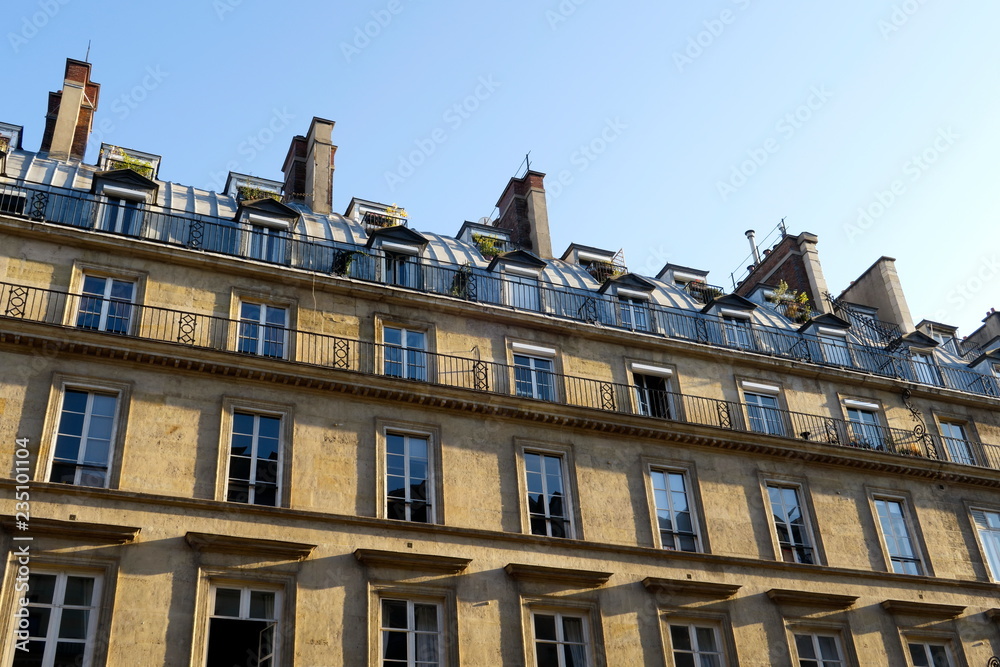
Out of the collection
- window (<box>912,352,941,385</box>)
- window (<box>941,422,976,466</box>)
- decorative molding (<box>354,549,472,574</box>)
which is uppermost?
window (<box>912,352,941,385</box>)

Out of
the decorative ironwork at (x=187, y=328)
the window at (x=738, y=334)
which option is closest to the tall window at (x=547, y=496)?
the window at (x=738, y=334)

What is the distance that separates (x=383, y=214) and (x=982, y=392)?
707 inches

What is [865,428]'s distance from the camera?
87.5 feet

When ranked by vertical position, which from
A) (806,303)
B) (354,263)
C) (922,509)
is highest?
(806,303)

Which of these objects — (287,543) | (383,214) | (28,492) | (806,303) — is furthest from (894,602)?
(28,492)

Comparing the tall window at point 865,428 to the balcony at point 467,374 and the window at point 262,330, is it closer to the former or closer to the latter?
the balcony at point 467,374

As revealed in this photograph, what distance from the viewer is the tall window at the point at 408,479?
66.0 ft

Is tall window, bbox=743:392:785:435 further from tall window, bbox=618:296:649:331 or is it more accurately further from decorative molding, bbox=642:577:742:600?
decorative molding, bbox=642:577:742:600

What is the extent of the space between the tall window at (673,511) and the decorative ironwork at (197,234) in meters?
11.1

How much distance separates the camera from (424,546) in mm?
19609

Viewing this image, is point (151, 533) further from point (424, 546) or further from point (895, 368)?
point (895, 368)

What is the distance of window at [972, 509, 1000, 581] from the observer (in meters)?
25.8

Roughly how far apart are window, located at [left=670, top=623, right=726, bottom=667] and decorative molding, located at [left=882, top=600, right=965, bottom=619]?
15.2 feet

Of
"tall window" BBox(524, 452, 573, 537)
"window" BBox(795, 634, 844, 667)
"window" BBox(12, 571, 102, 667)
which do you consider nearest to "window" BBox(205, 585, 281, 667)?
"window" BBox(12, 571, 102, 667)
